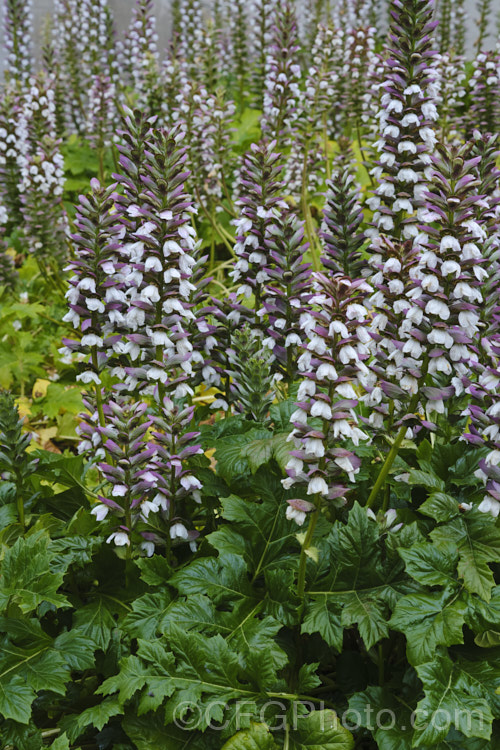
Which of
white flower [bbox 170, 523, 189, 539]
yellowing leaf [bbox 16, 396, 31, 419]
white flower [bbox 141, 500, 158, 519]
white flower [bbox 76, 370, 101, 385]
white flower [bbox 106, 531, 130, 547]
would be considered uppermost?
white flower [bbox 76, 370, 101, 385]

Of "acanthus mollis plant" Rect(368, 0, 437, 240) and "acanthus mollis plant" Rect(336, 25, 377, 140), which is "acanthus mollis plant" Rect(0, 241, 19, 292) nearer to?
"acanthus mollis plant" Rect(336, 25, 377, 140)

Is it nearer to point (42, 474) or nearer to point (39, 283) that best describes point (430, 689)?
point (42, 474)

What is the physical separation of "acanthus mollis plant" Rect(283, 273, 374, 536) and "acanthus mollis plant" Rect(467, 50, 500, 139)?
4.17 meters

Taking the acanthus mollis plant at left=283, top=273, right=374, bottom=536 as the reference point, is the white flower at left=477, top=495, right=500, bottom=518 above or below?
below

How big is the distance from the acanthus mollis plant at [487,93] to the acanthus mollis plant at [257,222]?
317 centimetres

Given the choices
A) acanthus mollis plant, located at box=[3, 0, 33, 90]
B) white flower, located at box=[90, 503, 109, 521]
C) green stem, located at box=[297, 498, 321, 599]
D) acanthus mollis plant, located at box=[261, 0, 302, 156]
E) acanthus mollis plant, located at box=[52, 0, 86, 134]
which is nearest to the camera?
green stem, located at box=[297, 498, 321, 599]

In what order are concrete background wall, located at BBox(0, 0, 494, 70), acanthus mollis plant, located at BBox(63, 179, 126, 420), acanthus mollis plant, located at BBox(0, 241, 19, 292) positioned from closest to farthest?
acanthus mollis plant, located at BBox(63, 179, 126, 420) → acanthus mollis plant, located at BBox(0, 241, 19, 292) → concrete background wall, located at BBox(0, 0, 494, 70)

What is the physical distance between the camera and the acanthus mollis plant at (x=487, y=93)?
17.6ft

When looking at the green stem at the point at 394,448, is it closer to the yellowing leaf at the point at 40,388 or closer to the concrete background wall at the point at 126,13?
the yellowing leaf at the point at 40,388

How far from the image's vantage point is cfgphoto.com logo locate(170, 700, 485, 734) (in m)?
1.71

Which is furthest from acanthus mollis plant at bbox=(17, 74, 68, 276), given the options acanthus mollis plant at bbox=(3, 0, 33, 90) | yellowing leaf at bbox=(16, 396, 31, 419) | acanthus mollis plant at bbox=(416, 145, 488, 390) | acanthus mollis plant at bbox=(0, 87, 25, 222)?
acanthus mollis plant at bbox=(416, 145, 488, 390)

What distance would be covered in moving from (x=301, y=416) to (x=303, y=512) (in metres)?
0.28

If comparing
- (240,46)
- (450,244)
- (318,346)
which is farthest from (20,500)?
(240,46)

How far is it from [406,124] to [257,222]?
0.77 m
